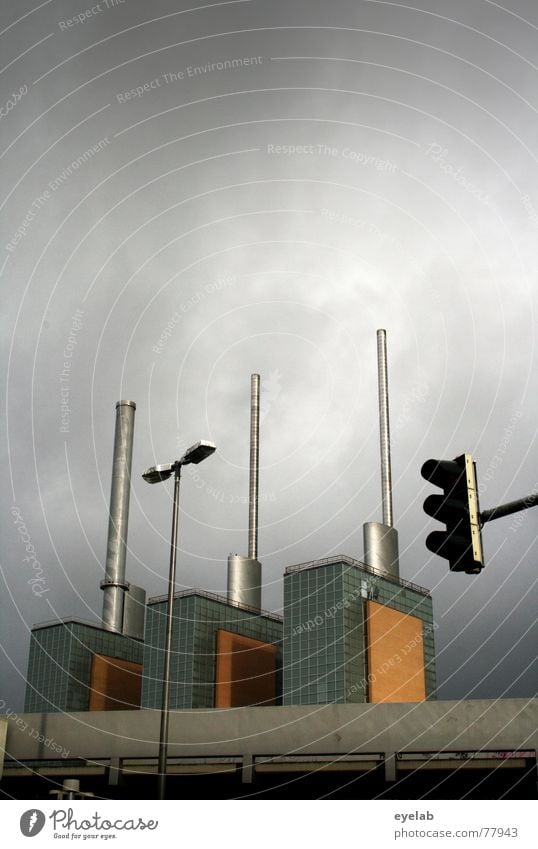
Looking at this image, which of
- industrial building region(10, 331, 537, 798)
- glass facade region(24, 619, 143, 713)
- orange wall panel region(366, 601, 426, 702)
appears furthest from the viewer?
glass facade region(24, 619, 143, 713)

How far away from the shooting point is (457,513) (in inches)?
347

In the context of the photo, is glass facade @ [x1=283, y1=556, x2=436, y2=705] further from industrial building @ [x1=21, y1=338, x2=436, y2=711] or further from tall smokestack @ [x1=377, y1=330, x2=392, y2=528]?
tall smokestack @ [x1=377, y1=330, x2=392, y2=528]

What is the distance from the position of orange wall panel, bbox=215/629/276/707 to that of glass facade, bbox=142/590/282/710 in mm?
649

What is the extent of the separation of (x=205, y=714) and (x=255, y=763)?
4.65 meters

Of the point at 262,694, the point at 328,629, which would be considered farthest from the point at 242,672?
the point at 328,629

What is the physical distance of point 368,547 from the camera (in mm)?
67875

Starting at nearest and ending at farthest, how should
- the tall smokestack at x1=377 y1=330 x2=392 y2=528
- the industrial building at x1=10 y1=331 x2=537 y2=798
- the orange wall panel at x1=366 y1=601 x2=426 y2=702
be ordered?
the industrial building at x1=10 y1=331 x2=537 y2=798 < the orange wall panel at x1=366 y1=601 x2=426 y2=702 < the tall smokestack at x1=377 y1=330 x2=392 y2=528

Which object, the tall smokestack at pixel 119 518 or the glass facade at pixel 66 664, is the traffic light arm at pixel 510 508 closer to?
the tall smokestack at pixel 119 518

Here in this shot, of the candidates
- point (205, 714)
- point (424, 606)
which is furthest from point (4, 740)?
point (424, 606)

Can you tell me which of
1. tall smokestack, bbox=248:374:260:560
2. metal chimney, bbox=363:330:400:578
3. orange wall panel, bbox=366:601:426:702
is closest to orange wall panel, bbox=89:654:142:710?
tall smokestack, bbox=248:374:260:560

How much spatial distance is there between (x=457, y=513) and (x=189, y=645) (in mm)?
66293

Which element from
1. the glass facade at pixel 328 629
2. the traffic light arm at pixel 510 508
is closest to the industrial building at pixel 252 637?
the glass facade at pixel 328 629

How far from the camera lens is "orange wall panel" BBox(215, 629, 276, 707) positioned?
72.2 m
